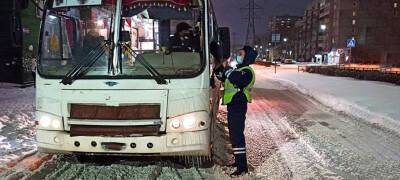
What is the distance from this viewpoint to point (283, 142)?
9484 mm

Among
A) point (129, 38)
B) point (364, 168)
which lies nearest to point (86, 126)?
point (129, 38)

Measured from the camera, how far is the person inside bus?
22.1ft

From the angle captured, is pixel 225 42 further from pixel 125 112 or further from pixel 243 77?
pixel 125 112

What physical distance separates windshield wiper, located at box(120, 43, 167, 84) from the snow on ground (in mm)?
2860

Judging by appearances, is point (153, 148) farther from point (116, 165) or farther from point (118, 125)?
point (116, 165)

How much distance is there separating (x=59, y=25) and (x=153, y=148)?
7.85 feet

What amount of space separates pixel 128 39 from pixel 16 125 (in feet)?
19.0

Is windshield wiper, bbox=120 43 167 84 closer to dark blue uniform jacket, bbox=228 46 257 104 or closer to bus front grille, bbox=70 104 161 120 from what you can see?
bus front grille, bbox=70 104 161 120

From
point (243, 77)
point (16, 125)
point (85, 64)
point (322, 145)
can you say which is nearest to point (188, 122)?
point (243, 77)

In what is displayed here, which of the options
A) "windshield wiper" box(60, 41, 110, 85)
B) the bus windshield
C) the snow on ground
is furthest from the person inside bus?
the snow on ground

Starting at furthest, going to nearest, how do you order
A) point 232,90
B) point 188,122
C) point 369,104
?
1. point 369,104
2. point 232,90
3. point 188,122

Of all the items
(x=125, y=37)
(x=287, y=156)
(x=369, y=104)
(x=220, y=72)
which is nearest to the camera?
(x=125, y=37)

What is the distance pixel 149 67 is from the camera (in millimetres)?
6328

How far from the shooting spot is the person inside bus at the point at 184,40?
673 centimetres
